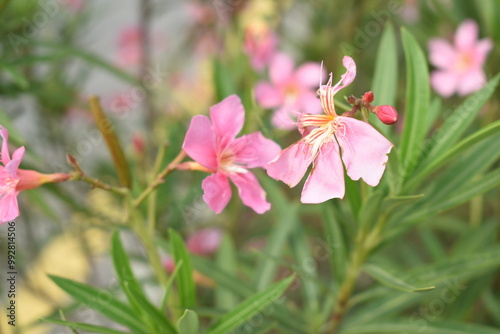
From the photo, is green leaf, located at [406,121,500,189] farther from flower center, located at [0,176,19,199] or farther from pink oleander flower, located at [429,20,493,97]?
pink oleander flower, located at [429,20,493,97]

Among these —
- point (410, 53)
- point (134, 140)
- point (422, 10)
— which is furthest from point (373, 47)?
point (410, 53)

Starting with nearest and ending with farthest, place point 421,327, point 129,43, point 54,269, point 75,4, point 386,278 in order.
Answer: point 386,278
point 421,327
point 75,4
point 54,269
point 129,43

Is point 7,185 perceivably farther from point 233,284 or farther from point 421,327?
point 421,327

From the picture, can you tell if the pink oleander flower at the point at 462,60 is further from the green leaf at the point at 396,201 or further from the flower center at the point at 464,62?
the green leaf at the point at 396,201

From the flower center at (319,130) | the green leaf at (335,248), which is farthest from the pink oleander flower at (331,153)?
the green leaf at (335,248)

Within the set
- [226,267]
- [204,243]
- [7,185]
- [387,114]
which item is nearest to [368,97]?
[387,114]

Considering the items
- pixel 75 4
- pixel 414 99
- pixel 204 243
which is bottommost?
pixel 204 243

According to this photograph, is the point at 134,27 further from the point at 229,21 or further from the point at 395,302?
the point at 395,302
